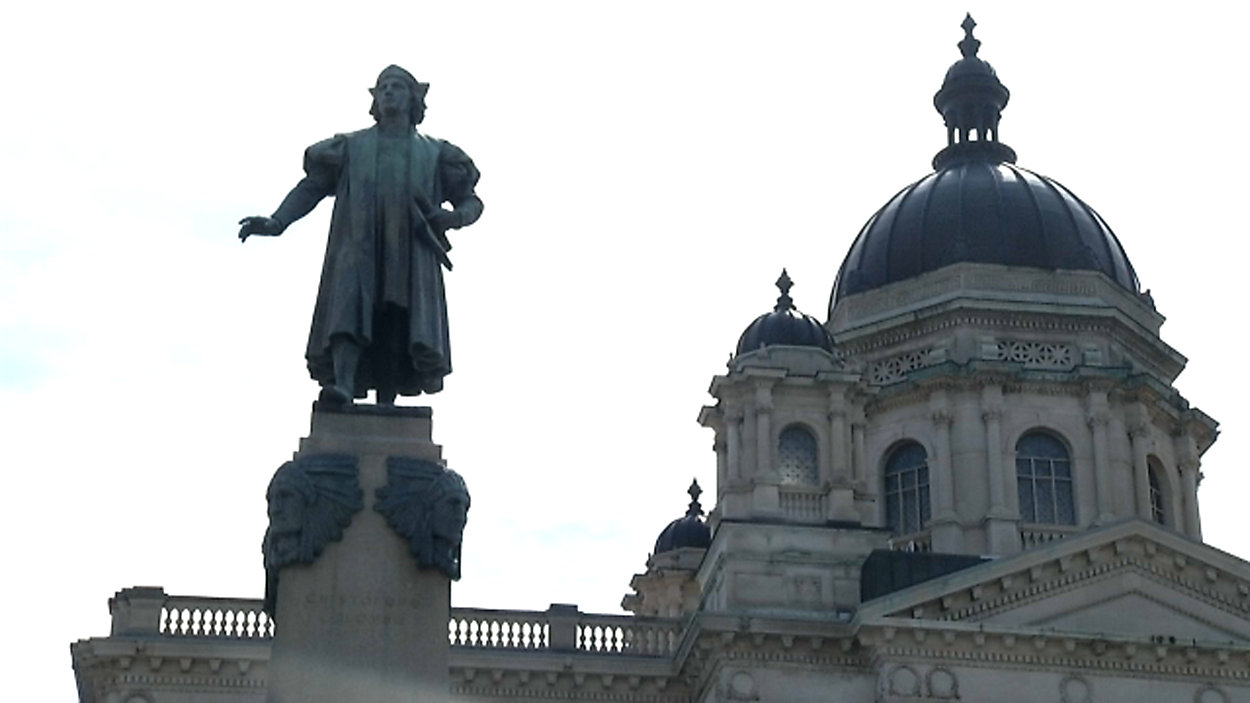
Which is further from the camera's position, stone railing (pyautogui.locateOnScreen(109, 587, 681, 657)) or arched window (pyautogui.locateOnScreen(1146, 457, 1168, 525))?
arched window (pyautogui.locateOnScreen(1146, 457, 1168, 525))

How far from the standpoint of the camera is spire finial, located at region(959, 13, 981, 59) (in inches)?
2633

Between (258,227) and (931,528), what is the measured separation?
4168 cm

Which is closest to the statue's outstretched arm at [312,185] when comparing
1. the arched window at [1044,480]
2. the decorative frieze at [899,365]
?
the arched window at [1044,480]

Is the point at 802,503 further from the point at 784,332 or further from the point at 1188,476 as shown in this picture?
the point at 1188,476

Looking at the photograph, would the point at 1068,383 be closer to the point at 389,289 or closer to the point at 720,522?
the point at 720,522

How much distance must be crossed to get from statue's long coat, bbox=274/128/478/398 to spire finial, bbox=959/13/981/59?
176 feet

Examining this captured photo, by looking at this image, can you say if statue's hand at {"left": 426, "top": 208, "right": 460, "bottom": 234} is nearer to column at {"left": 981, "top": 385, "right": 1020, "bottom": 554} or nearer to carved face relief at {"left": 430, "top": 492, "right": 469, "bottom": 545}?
carved face relief at {"left": 430, "top": 492, "right": 469, "bottom": 545}

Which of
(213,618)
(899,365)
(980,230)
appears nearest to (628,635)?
(213,618)

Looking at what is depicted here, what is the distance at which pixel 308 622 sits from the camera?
13.4m

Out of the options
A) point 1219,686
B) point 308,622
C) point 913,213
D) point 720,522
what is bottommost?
point 308,622

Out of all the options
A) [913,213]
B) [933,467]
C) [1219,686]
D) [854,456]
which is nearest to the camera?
[1219,686]

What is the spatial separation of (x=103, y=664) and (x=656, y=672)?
11.7 m

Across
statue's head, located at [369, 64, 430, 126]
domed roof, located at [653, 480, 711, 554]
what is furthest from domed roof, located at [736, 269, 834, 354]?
statue's head, located at [369, 64, 430, 126]

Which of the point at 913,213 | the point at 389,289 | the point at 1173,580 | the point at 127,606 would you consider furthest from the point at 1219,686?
the point at 389,289
